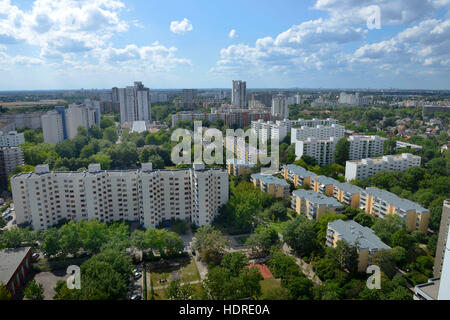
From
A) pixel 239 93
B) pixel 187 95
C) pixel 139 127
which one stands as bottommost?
pixel 139 127

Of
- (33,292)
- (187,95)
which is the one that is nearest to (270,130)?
(33,292)

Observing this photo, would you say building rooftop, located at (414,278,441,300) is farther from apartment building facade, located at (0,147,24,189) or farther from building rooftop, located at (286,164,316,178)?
apartment building facade, located at (0,147,24,189)

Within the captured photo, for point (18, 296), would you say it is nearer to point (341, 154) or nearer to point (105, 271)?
point (105, 271)

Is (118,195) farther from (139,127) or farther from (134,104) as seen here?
(134,104)

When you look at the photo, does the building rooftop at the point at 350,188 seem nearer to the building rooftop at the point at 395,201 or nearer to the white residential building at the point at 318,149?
the building rooftop at the point at 395,201

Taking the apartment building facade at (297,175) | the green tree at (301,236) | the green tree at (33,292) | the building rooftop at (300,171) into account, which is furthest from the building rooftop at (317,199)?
the green tree at (33,292)

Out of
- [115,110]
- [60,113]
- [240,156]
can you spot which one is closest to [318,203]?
[240,156]

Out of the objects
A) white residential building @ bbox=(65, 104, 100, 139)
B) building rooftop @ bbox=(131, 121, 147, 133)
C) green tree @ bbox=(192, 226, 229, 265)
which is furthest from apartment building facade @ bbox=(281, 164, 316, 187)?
white residential building @ bbox=(65, 104, 100, 139)
